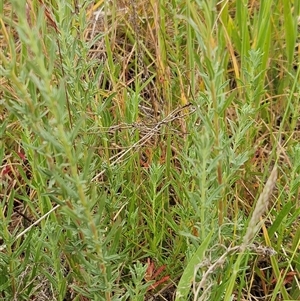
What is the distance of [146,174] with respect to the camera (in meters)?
1.54

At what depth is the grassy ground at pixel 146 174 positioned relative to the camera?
0.89 m

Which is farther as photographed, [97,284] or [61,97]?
[97,284]

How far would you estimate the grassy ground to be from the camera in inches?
35.1

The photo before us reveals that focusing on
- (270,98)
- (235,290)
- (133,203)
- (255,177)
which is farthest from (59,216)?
(270,98)

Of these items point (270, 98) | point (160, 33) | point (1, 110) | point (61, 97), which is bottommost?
point (270, 98)

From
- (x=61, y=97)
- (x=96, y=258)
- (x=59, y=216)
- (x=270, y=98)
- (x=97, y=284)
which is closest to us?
(x=61, y=97)

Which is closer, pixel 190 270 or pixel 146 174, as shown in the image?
pixel 190 270

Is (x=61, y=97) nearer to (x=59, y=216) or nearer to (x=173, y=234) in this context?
(x=59, y=216)

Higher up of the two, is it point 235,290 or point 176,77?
point 176,77

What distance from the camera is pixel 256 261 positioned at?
56.3 inches

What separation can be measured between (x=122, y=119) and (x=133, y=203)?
270 millimetres

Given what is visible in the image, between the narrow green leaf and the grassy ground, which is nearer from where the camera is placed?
the grassy ground

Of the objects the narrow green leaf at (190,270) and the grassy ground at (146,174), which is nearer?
the grassy ground at (146,174)

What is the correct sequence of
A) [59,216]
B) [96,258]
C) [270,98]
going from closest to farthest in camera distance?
1. [96,258]
2. [59,216]
3. [270,98]
